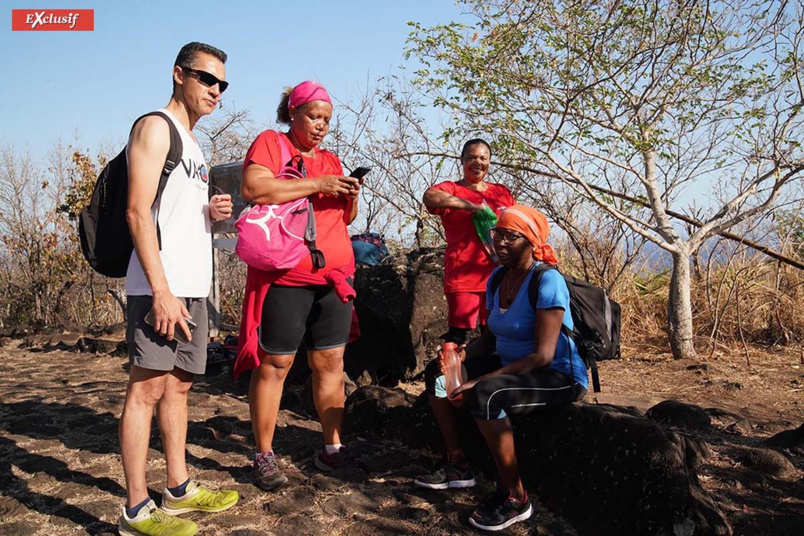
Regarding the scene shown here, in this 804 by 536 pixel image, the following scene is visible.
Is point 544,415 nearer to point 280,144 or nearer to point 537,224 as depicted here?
point 537,224

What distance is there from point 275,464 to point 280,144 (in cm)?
162

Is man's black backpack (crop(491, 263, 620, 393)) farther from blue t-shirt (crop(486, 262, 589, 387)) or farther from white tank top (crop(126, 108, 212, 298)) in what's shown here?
white tank top (crop(126, 108, 212, 298))

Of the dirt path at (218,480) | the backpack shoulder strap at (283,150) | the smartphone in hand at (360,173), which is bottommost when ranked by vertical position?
the dirt path at (218,480)

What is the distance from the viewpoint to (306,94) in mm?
3506

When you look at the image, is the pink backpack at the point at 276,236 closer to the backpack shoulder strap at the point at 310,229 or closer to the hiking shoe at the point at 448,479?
the backpack shoulder strap at the point at 310,229

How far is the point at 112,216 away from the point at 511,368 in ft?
6.04

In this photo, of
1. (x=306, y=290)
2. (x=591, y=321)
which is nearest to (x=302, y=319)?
(x=306, y=290)

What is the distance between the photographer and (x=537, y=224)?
11.3 feet

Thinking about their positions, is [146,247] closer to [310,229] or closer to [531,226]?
[310,229]

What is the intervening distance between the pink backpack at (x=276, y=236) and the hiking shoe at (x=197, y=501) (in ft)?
3.46

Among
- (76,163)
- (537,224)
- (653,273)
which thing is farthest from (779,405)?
(76,163)

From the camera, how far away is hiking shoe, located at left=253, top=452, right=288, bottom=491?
346 cm

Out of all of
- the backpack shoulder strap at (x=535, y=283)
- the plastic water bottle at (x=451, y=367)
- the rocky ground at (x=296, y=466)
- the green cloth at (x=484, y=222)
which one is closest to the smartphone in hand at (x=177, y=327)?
the rocky ground at (x=296, y=466)

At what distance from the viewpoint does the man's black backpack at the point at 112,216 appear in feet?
9.18
